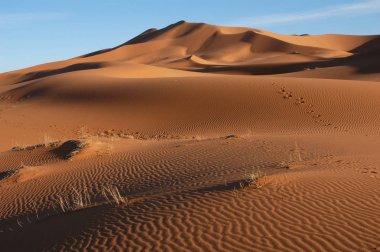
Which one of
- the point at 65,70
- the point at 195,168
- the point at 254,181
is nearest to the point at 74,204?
the point at 195,168

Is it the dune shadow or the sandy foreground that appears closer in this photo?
the sandy foreground

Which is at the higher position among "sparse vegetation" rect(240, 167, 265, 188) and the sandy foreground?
"sparse vegetation" rect(240, 167, 265, 188)

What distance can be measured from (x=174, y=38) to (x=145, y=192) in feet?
334

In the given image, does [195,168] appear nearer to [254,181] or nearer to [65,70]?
[254,181]

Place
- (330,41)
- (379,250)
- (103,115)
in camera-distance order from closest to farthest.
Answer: (379,250) < (103,115) < (330,41)

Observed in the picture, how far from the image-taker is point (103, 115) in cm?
2414

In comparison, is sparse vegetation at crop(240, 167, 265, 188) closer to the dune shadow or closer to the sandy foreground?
the sandy foreground

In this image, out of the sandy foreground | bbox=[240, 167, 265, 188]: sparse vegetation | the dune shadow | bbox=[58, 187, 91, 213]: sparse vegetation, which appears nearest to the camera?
the sandy foreground

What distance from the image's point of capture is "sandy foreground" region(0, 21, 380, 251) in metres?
6.14

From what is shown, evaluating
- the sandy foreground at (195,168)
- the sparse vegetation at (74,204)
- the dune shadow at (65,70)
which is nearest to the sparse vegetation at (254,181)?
the sandy foreground at (195,168)

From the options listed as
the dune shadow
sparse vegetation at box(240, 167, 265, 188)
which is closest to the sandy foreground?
sparse vegetation at box(240, 167, 265, 188)

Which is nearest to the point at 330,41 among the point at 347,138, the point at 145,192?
the point at 347,138

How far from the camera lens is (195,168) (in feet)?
34.1

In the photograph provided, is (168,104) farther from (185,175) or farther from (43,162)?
(185,175)
